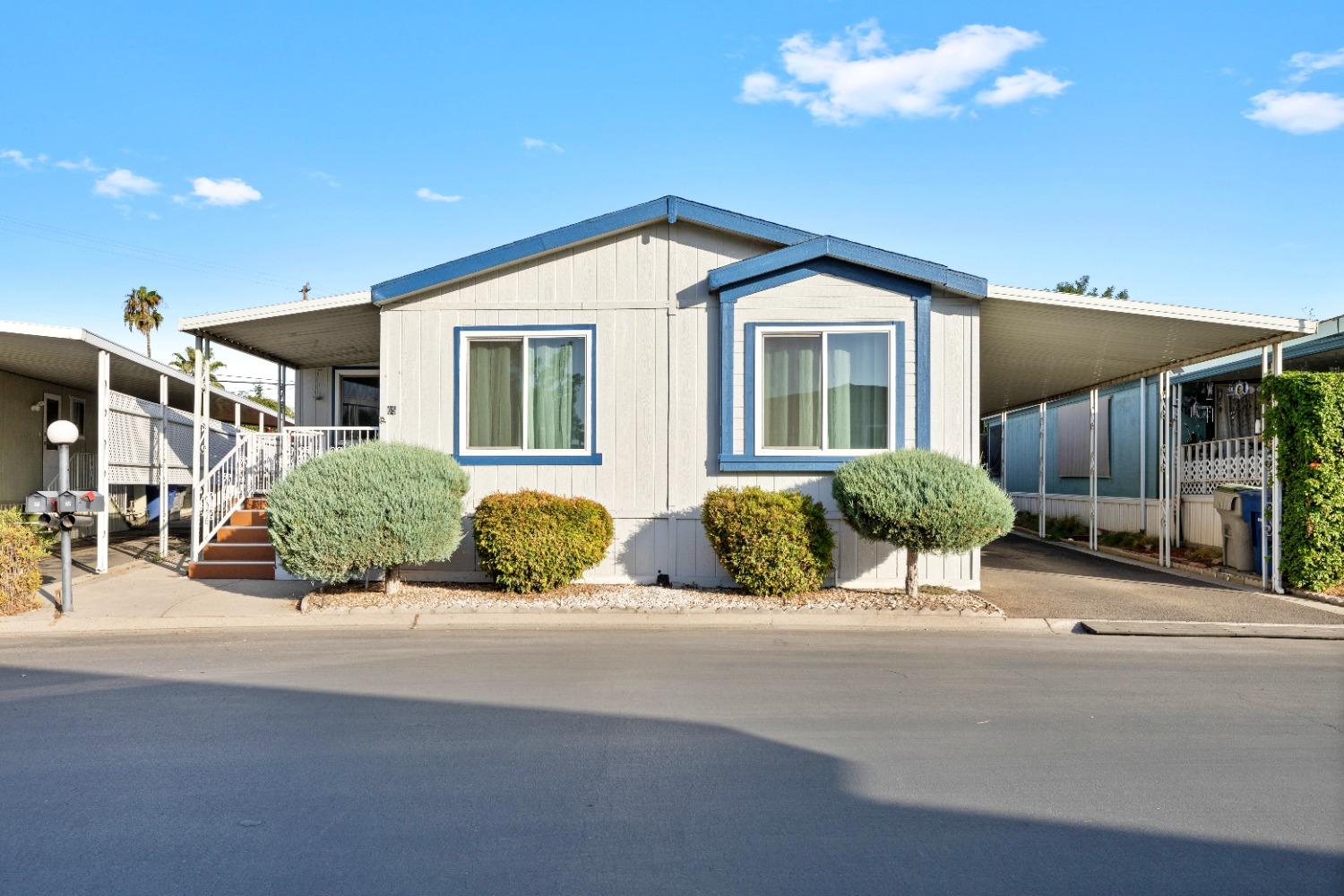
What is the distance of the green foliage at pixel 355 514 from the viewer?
354 inches

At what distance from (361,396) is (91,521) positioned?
5.70m

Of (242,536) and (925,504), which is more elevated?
(925,504)

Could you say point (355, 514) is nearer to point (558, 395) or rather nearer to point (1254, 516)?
point (558, 395)

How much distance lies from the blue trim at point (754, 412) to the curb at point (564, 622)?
194 centimetres

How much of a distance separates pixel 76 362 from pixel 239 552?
4.64 m

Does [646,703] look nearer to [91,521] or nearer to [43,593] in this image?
[43,593]

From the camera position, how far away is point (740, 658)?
7.24 metres

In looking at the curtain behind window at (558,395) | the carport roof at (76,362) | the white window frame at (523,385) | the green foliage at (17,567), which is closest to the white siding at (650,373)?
the white window frame at (523,385)

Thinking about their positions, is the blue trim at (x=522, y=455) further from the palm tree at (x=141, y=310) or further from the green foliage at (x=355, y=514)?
the palm tree at (x=141, y=310)

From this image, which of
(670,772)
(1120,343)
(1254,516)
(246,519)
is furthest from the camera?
(246,519)

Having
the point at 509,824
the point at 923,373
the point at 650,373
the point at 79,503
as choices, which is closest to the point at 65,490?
the point at 79,503

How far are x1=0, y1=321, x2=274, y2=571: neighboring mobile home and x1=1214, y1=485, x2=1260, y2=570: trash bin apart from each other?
15.0 meters

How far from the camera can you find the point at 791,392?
34.6ft

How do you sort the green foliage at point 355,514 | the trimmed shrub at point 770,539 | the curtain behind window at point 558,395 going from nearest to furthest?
the green foliage at point 355,514
the trimmed shrub at point 770,539
the curtain behind window at point 558,395
